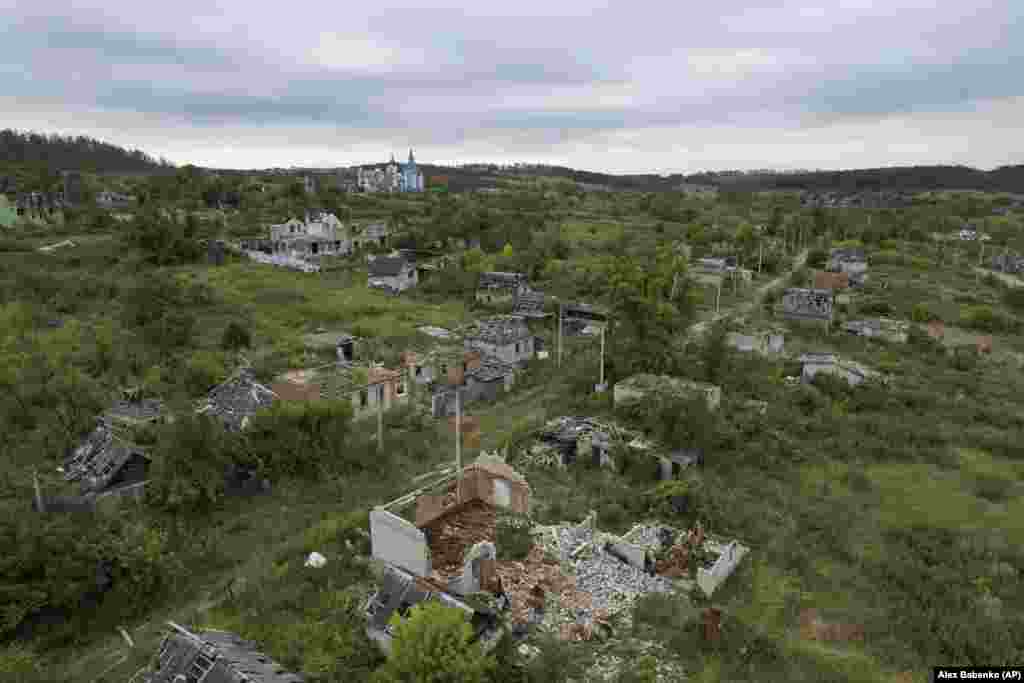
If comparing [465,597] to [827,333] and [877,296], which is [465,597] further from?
[877,296]

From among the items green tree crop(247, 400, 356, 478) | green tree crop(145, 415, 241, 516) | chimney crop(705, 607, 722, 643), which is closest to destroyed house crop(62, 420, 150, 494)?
green tree crop(145, 415, 241, 516)

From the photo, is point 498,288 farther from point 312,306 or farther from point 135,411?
point 135,411

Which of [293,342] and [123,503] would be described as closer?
[123,503]

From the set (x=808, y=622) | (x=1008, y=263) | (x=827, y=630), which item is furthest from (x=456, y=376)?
(x=1008, y=263)

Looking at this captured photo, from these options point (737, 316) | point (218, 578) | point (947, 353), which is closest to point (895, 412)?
point (947, 353)

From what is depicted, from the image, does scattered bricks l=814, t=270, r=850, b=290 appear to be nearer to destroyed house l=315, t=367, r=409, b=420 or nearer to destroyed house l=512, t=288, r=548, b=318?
destroyed house l=512, t=288, r=548, b=318

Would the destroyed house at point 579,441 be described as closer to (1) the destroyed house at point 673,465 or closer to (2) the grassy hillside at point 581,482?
(2) the grassy hillside at point 581,482

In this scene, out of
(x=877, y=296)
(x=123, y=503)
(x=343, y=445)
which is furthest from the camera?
(x=877, y=296)

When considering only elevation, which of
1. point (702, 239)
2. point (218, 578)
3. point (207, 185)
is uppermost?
point (207, 185)

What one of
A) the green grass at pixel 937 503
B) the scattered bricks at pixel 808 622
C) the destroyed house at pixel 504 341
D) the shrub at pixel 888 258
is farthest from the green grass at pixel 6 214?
the shrub at pixel 888 258
